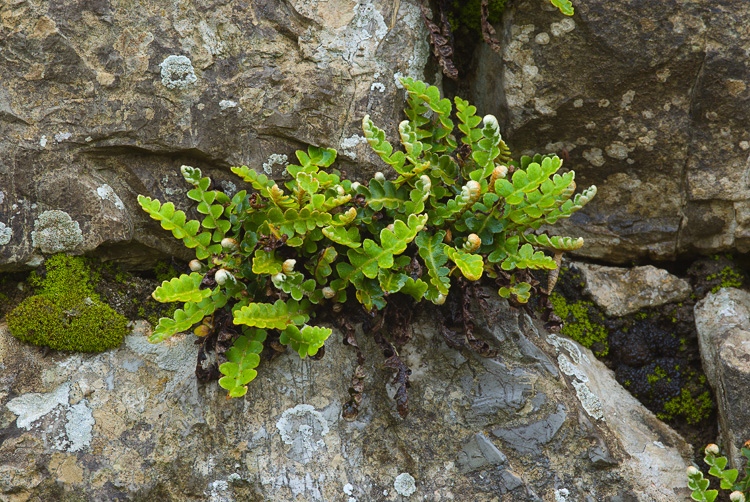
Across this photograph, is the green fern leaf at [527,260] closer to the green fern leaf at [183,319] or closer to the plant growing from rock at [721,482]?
the plant growing from rock at [721,482]

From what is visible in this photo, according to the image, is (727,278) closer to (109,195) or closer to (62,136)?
(109,195)

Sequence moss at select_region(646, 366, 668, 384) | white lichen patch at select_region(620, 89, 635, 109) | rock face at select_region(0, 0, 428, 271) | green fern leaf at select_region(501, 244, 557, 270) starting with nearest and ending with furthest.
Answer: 1. green fern leaf at select_region(501, 244, 557, 270)
2. rock face at select_region(0, 0, 428, 271)
3. white lichen patch at select_region(620, 89, 635, 109)
4. moss at select_region(646, 366, 668, 384)

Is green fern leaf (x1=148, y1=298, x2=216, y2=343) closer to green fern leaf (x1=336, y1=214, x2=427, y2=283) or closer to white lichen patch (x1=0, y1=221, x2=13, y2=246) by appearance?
green fern leaf (x1=336, y1=214, x2=427, y2=283)

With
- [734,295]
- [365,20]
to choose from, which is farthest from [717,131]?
[365,20]

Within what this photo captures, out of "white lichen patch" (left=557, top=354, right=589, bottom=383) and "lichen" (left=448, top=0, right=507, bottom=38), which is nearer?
"white lichen patch" (left=557, top=354, right=589, bottom=383)

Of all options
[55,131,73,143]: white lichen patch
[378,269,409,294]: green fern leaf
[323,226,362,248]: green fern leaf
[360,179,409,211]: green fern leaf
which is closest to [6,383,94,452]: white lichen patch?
[55,131,73,143]: white lichen patch

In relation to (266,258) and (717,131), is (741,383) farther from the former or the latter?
(266,258)
